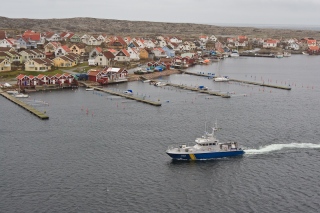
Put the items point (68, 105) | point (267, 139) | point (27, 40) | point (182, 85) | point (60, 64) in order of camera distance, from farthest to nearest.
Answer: point (27, 40), point (60, 64), point (182, 85), point (68, 105), point (267, 139)

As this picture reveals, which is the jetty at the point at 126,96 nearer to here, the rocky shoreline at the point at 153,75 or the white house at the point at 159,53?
the rocky shoreline at the point at 153,75

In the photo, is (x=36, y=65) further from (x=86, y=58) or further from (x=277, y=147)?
(x=277, y=147)

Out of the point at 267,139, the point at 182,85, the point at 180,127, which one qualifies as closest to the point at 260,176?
the point at 267,139

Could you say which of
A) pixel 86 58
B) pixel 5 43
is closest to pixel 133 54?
pixel 86 58

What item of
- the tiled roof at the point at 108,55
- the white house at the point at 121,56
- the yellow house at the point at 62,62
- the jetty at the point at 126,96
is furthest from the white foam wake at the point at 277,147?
the white house at the point at 121,56

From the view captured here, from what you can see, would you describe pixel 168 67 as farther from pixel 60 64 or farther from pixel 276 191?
pixel 276 191

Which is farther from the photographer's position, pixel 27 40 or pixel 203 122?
pixel 27 40
